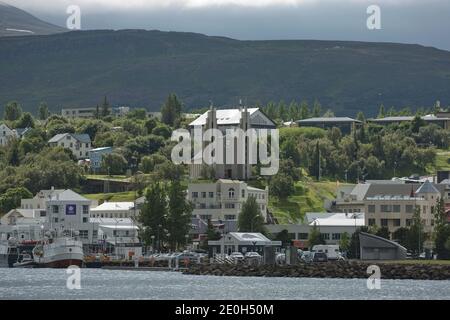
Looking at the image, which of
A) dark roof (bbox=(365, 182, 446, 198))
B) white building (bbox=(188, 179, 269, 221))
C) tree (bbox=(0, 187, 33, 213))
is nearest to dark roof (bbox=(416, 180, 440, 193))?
dark roof (bbox=(365, 182, 446, 198))

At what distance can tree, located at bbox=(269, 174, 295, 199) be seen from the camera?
18300cm

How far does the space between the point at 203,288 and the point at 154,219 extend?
40.4 m

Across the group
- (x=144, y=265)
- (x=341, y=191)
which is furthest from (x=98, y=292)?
(x=341, y=191)

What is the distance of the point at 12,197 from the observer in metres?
184

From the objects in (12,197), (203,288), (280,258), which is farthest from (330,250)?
(12,197)

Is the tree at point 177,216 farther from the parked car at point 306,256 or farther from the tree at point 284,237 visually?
the tree at point 284,237

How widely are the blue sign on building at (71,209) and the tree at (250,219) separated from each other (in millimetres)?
16084

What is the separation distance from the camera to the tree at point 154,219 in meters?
139

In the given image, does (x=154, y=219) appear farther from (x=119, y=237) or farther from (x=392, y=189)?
(x=392, y=189)

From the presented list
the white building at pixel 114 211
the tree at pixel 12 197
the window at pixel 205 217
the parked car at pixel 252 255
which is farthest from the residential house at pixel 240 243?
the tree at pixel 12 197

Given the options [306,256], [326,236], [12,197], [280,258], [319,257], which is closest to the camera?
[280,258]

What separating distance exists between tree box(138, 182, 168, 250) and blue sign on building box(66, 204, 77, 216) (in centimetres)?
1551

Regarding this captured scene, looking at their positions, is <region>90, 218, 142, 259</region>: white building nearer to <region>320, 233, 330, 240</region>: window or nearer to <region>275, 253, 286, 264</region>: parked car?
<region>275, 253, 286, 264</region>: parked car
